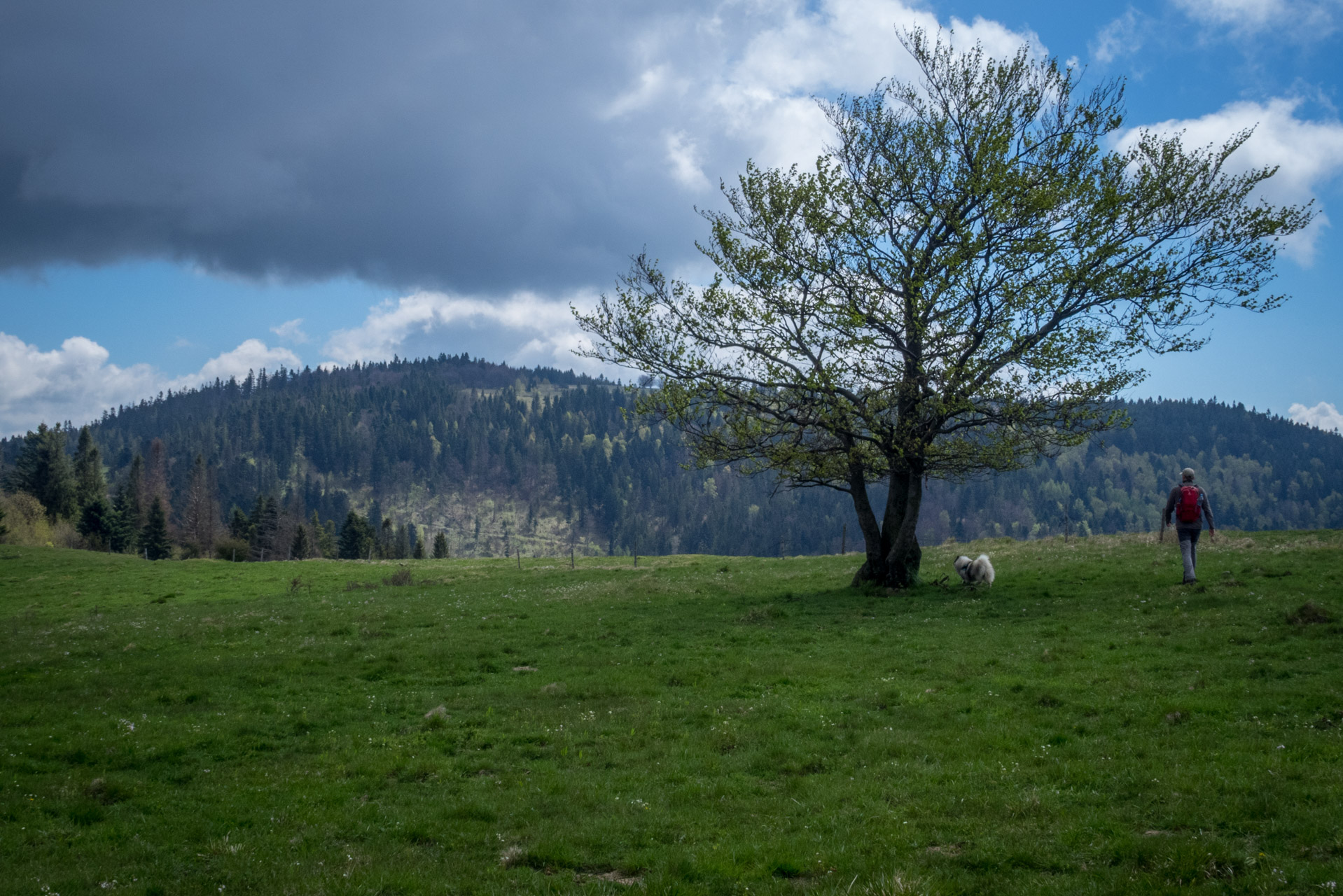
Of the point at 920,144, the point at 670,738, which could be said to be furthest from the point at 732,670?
the point at 920,144

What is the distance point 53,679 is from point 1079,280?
108 feet

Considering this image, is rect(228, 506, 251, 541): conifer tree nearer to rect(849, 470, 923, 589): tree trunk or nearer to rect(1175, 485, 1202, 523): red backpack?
rect(849, 470, 923, 589): tree trunk

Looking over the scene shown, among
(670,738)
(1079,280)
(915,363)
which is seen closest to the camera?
(670,738)

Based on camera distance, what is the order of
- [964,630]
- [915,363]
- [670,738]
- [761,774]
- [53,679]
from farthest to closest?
[915,363]
[964,630]
[53,679]
[670,738]
[761,774]

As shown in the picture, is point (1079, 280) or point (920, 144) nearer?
point (1079, 280)

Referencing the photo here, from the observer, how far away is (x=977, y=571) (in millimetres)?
31203

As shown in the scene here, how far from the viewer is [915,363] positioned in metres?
29.4

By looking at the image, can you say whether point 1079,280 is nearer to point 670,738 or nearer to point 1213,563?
point 1213,563

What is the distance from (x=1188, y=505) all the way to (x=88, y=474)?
482 ft

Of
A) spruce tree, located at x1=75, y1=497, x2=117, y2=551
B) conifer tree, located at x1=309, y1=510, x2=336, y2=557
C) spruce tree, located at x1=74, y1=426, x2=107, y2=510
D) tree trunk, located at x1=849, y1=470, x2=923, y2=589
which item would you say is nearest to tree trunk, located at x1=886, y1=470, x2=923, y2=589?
tree trunk, located at x1=849, y1=470, x2=923, y2=589

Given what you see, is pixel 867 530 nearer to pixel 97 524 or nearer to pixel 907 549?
pixel 907 549

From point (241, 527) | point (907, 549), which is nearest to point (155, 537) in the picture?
point (241, 527)

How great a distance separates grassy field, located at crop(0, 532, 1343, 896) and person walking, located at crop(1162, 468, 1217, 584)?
4.13 feet

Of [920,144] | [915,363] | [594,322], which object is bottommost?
[915,363]
